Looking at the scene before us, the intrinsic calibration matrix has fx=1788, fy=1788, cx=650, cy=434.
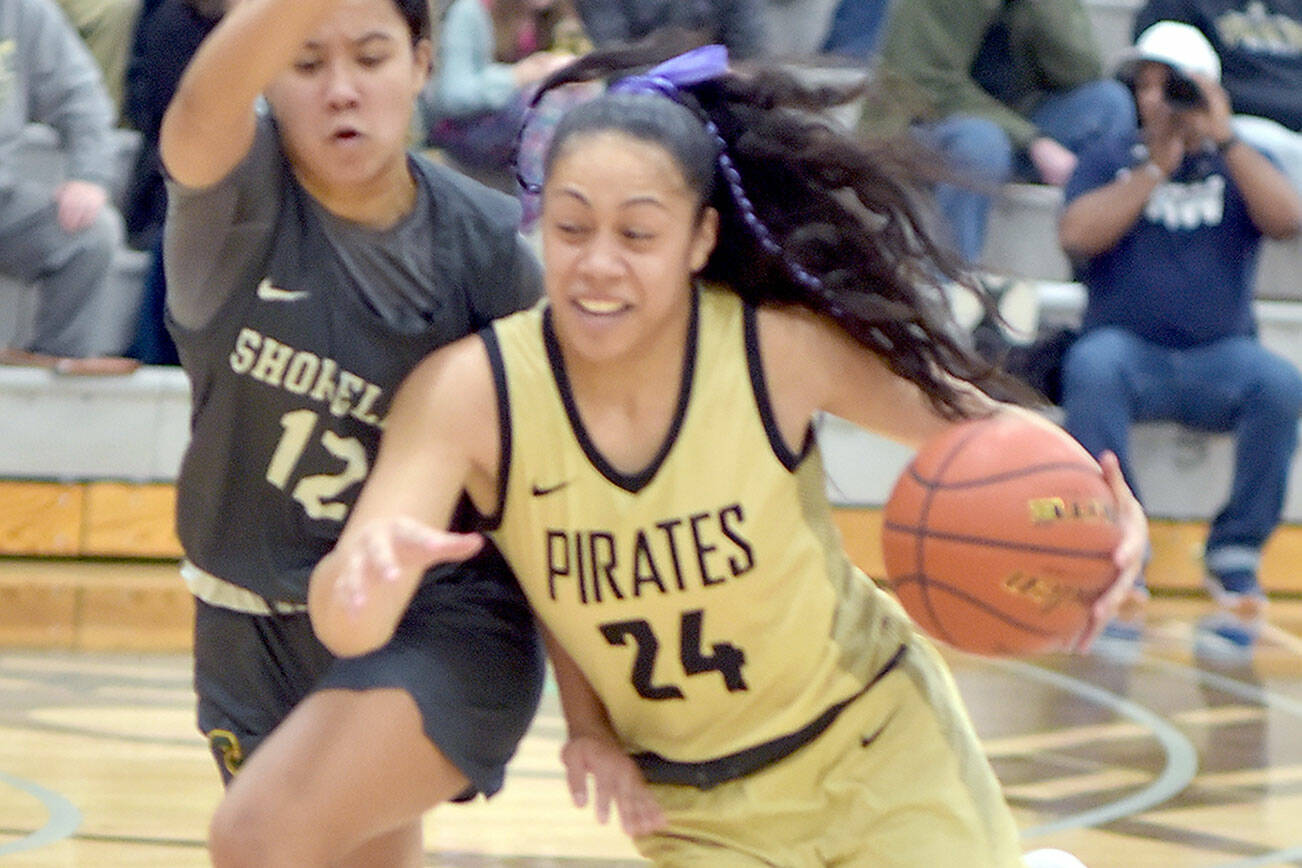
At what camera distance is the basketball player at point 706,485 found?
7.97 ft

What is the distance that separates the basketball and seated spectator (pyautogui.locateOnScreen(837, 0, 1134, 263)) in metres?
3.81

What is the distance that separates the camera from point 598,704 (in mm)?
2623

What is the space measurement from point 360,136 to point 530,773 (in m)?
2.06

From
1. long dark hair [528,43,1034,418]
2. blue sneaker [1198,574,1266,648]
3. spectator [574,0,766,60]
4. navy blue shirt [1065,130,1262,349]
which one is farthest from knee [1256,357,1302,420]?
long dark hair [528,43,1034,418]

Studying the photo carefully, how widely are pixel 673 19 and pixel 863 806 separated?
3.97 meters

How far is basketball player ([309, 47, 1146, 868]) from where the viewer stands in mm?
2430

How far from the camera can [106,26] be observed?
21.7ft

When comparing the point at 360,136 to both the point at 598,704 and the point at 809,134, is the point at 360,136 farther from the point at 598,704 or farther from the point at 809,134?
the point at 598,704

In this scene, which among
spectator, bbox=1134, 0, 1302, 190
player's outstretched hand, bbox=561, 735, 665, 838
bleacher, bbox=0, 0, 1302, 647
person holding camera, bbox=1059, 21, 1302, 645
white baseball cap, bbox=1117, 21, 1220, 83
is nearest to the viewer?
player's outstretched hand, bbox=561, 735, 665, 838

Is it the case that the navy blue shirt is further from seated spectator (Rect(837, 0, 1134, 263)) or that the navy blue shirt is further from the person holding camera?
seated spectator (Rect(837, 0, 1134, 263))

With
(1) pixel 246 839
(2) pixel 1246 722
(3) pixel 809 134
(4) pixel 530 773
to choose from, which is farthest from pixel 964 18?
(1) pixel 246 839

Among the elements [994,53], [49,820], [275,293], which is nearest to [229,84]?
[275,293]

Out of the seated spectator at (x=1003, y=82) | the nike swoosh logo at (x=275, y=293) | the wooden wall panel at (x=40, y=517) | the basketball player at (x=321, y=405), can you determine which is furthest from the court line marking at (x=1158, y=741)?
the wooden wall panel at (x=40, y=517)

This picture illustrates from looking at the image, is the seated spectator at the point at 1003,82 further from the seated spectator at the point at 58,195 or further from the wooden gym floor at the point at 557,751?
the seated spectator at the point at 58,195
